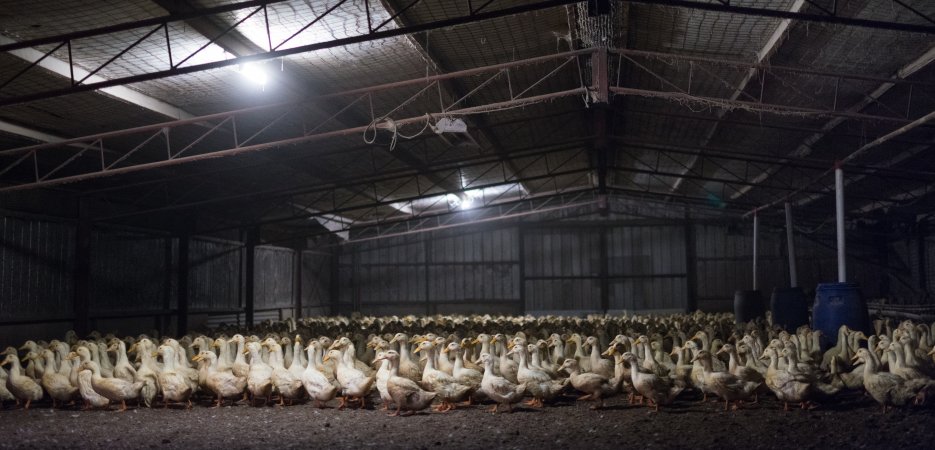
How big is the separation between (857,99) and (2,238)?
18.3 meters

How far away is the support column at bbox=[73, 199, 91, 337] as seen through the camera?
672 inches

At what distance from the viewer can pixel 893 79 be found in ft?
41.8

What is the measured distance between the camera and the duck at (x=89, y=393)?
1058 cm

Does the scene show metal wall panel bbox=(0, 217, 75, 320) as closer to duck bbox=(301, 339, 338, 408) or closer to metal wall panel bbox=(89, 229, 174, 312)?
metal wall panel bbox=(89, 229, 174, 312)

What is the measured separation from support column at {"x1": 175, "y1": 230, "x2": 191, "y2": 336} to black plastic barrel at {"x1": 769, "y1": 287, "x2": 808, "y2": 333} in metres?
16.5

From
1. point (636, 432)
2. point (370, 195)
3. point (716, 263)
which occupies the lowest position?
point (636, 432)

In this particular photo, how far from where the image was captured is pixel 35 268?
634 inches

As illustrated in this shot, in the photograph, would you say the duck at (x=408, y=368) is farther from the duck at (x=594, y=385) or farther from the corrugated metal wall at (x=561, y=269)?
the corrugated metal wall at (x=561, y=269)

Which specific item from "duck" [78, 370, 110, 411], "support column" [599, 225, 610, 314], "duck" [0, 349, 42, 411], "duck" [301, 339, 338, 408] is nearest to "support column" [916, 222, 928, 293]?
"support column" [599, 225, 610, 314]

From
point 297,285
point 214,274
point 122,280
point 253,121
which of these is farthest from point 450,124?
point 297,285

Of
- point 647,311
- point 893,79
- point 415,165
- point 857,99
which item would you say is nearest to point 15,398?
point 415,165

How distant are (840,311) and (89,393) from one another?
13536 mm

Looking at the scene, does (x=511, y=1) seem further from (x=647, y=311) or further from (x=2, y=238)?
(x=647, y=311)

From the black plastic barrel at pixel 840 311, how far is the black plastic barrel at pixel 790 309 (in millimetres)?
3049
